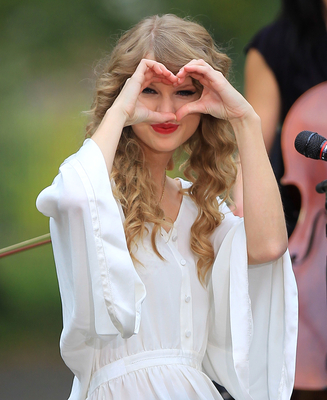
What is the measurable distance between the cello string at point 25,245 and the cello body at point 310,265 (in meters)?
1.02

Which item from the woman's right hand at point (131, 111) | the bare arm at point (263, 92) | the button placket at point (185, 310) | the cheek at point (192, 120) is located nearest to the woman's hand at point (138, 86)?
the woman's right hand at point (131, 111)

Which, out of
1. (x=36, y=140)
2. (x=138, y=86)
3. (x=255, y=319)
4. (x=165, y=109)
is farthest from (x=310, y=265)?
(x=36, y=140)

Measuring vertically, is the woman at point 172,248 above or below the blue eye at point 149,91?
below

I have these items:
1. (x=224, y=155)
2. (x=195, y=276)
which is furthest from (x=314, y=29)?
(x=195, y=276)

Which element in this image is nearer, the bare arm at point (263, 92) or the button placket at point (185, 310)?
the button placket at point (185, 310)

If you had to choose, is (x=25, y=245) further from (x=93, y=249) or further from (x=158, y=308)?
(x=93, y=249)

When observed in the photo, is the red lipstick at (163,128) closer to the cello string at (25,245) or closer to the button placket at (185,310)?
the button placket at (185,310)

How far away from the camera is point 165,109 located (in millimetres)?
1264

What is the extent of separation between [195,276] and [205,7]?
1325 millimetres

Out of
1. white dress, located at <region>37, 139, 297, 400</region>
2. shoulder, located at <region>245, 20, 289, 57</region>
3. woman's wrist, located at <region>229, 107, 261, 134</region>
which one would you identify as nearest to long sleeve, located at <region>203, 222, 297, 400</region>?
white dress, located at <region>37, 139, 297, 400</region>

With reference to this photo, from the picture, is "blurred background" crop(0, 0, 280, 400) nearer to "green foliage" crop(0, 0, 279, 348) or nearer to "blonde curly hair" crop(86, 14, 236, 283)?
"green foliage" crop(0, 0, 279, 348)

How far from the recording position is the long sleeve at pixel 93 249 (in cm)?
98

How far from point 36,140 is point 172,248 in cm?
92

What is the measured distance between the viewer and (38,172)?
194 cm
